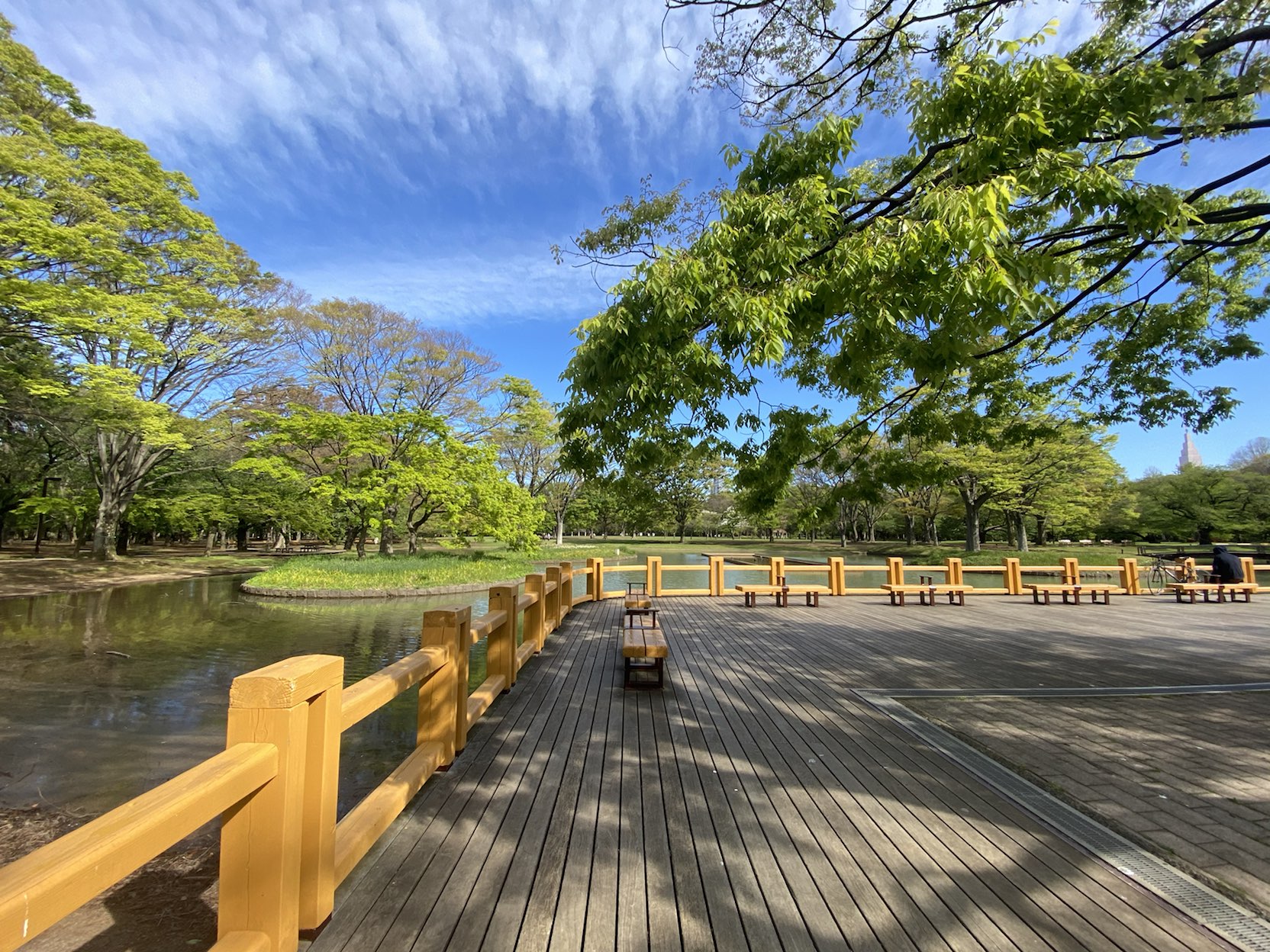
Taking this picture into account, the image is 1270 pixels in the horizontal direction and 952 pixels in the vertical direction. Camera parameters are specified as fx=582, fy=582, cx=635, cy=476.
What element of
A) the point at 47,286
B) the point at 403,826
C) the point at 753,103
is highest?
the point at 47,286

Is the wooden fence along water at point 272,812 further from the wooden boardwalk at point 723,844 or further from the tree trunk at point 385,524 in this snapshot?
the tree trunk at point 385,524

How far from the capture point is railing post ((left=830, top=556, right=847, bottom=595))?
11.5 m

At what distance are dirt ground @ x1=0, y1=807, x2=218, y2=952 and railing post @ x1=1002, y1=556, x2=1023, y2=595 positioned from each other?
43.6 ft

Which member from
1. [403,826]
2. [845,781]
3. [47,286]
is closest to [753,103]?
[845,781]

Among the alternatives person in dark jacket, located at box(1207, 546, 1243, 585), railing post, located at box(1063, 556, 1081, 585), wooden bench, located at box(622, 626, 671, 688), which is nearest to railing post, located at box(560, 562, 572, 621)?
wooden bench, located at box(622, 626, 671, 688)

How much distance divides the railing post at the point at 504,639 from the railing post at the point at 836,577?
829cm

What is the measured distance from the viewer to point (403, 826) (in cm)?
266

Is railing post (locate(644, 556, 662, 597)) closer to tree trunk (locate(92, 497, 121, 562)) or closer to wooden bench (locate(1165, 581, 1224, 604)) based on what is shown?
wooden bench (locate(1165, 581, 1224, 604))

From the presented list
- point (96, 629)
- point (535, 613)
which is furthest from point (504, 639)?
point (96, 629)

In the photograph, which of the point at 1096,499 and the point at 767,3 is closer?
the point at 767,3

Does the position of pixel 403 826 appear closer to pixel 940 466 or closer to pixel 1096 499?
pixel 940 466

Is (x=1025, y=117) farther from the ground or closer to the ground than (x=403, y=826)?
farther from the ground

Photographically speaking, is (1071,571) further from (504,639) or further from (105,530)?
(105,530)

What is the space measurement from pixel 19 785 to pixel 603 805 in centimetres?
450
